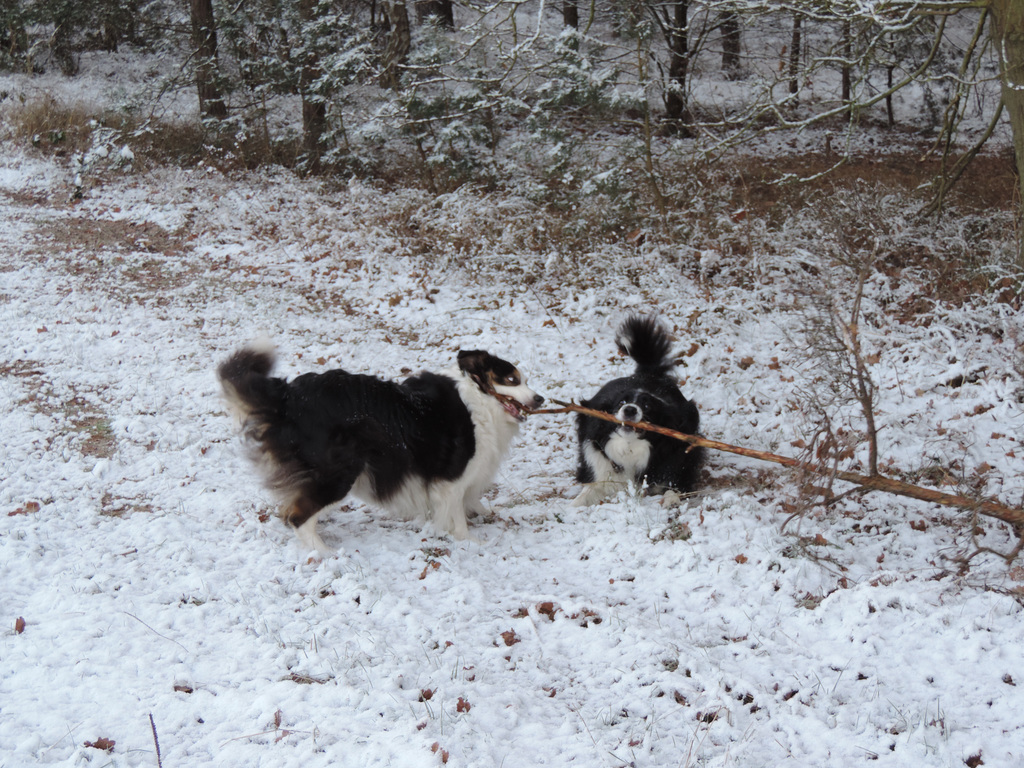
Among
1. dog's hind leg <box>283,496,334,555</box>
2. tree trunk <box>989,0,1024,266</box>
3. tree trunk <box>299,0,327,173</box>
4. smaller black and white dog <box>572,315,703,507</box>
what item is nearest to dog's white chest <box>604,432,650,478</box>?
smaller black and white dog <box>572,315,703,507</box>

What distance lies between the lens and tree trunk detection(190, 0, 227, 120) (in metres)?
15.4

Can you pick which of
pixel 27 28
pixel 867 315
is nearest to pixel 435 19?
pixel 867 315

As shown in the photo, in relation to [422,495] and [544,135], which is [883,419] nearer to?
[422,495]

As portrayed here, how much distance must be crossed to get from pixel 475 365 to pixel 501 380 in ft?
0.75

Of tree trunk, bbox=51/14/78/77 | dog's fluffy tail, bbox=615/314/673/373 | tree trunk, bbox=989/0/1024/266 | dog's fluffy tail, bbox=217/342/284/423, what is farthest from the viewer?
tree trunk, bbox=51/14/78/77

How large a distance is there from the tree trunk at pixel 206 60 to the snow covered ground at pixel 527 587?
28.6 ft

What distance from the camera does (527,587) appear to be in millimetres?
4488

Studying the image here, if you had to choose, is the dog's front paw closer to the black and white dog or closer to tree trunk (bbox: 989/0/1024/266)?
the black and white dog

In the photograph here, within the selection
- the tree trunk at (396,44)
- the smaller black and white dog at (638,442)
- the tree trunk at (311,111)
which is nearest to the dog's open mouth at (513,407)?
the smaller black and white dog at (638,442)

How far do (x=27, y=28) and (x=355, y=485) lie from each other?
20.2 meters

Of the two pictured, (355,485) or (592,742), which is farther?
(355,485)

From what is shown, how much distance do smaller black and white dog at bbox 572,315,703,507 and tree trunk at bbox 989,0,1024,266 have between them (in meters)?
3.99

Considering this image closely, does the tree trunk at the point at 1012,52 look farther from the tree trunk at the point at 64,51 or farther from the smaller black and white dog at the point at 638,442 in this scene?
the tree trunk at the point at 64,51

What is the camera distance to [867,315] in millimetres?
8148
